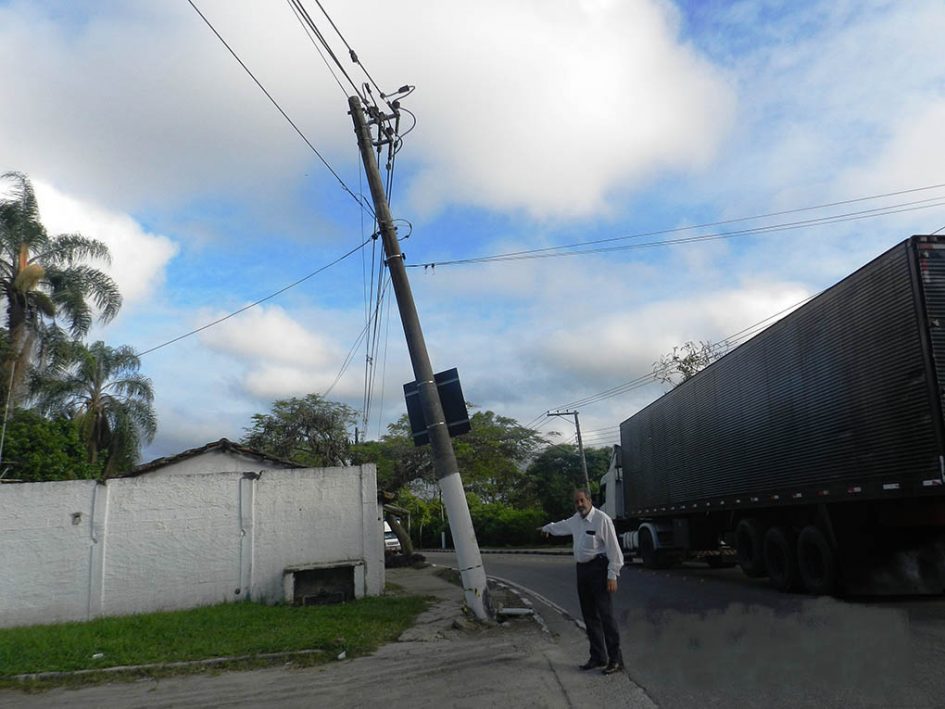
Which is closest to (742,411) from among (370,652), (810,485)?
(810,485)

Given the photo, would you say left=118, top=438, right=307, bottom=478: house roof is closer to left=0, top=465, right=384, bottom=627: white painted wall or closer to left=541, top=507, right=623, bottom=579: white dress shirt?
left=0, top=465, right=384, bottom=627: white painted wall

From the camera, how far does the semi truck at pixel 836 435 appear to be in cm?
889

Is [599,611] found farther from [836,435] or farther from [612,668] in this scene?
[836,435]

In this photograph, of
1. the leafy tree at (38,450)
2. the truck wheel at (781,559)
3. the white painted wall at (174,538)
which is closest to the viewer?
the truck wheel at (781,559)

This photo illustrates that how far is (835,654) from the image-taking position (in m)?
6.98

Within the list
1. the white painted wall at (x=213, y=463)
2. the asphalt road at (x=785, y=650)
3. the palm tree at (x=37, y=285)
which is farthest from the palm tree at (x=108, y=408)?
the asphalt road at (x=785, y=650)

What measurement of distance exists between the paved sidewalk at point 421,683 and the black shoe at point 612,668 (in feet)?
0.30

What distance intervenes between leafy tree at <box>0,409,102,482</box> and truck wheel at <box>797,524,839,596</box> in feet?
68.0

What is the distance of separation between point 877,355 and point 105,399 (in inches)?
1194

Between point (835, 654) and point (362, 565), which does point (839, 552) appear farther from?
point (362, 565)

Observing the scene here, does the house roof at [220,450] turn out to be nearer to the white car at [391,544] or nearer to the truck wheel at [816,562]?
the truck wheel at [816,562]

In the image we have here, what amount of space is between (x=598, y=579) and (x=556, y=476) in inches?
1758

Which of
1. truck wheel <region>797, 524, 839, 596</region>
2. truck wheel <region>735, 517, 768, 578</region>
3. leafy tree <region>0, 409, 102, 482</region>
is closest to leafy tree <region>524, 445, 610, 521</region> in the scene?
leafy tree <region>0, 409, 102, 482</region>

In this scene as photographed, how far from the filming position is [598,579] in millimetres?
7398
